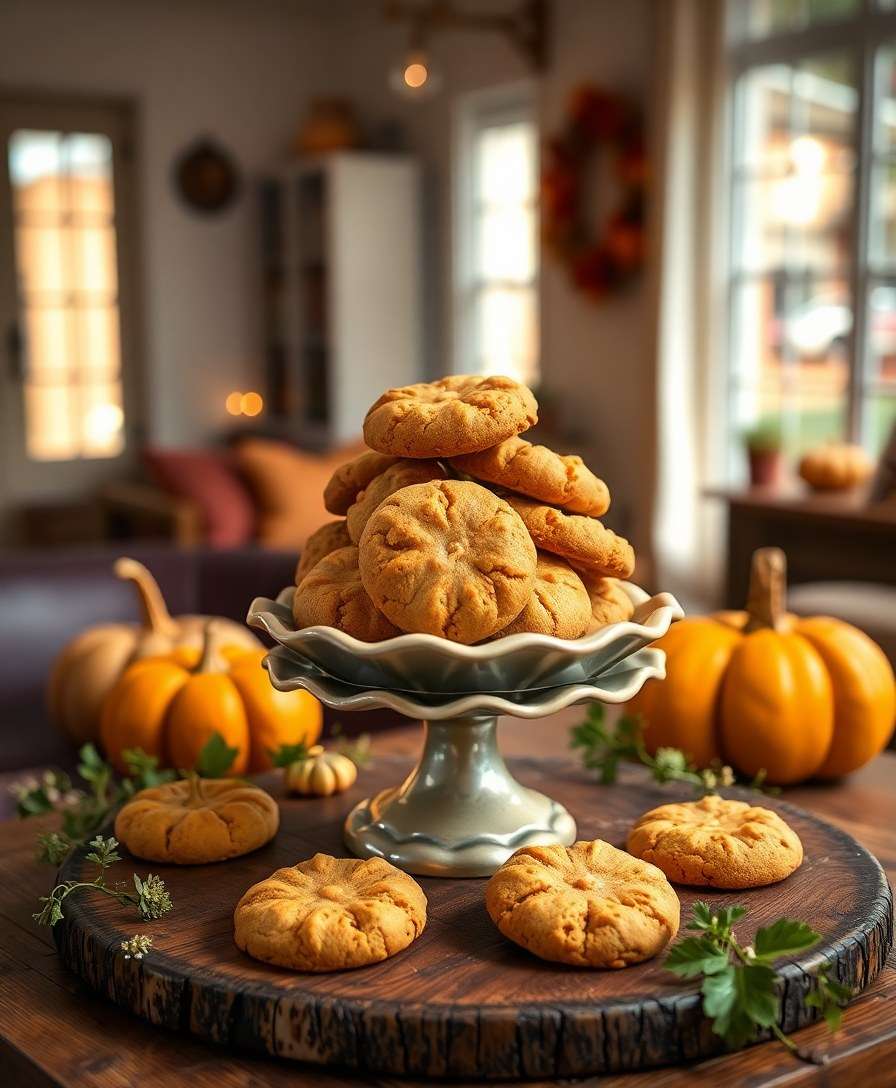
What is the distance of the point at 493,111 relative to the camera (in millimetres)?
5816

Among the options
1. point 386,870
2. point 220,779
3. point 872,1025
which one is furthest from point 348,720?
point 872,1025

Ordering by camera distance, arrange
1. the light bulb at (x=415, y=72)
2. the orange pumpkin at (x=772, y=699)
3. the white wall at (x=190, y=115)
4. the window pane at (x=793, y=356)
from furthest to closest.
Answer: the white wall at (x=190, y=115) → the light bulb at (x=415, y=72) → the window pane at (x=793, y=356) → the orange pumpkin at (x=772, y=699)

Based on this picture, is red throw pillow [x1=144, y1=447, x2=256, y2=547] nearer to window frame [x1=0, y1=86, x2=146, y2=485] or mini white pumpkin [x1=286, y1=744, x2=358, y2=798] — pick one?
window frame [x1=0, y1=86, x2=146, y2=485]

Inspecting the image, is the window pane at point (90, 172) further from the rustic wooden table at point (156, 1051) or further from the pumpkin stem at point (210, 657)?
the rustic wooden table at point (156, 1051)

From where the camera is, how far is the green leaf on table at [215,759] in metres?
1.25

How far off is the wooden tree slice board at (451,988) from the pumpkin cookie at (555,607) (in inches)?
8.4

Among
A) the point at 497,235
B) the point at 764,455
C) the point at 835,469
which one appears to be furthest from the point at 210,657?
the point at 497,235

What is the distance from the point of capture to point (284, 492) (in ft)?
15.6

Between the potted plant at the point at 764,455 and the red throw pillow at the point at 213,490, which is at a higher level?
the potted plant at the point at 764,455

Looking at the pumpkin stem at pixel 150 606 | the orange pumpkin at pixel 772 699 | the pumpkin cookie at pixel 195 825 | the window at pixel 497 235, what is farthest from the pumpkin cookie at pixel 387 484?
the window at pixel 497 235

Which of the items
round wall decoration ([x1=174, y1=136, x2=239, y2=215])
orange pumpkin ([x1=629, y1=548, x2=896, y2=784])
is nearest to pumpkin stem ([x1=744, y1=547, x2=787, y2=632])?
orange pumpkin ([x1=629, y1=548, x2=896, y2=784])

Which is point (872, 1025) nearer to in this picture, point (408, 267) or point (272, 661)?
point (272, 661)

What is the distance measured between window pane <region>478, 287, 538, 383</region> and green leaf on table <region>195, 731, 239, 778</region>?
14.8 feet

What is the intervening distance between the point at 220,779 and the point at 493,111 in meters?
5.09
